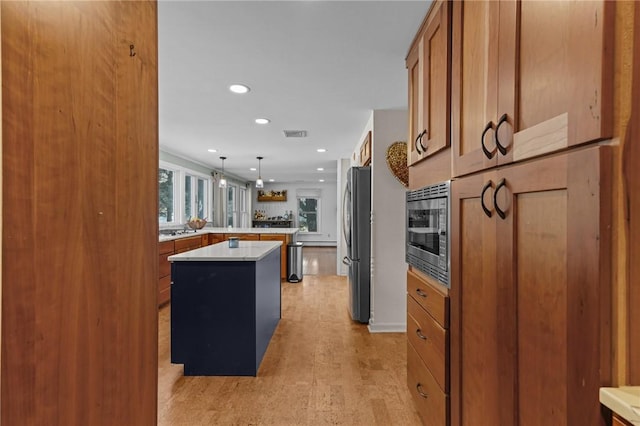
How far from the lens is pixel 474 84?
1215 mm

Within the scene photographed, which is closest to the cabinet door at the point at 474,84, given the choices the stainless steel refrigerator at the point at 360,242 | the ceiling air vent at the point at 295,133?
the stainless steel refrigerator at the point at 360,242

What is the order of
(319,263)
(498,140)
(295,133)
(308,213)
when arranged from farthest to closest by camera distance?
(308,213) < (319,263) < (295,133) < (498,140)

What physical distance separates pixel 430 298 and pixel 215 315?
1.58 m

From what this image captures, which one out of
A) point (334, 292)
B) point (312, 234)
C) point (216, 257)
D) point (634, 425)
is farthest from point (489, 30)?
point (312, 234)

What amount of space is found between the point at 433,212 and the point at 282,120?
8.68 ft

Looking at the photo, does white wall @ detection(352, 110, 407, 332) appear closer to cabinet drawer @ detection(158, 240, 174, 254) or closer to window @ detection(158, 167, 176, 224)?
cabinet drawer @ detection(158, 240, 174, 254)

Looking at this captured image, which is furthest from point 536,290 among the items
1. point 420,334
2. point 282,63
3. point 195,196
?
point 195,196

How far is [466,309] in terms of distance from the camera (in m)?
1.28

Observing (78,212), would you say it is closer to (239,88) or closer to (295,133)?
(239,88)

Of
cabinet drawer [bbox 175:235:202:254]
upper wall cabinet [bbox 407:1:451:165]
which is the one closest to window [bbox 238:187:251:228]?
cabinet drawer [bbox 175:235:202:254]

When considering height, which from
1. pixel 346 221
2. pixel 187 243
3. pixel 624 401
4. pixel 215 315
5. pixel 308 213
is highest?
pixel 308 213

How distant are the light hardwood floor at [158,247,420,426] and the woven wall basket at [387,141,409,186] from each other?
1.60 m

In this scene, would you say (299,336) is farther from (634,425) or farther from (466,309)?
(634,425)

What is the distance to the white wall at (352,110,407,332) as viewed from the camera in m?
3.38
